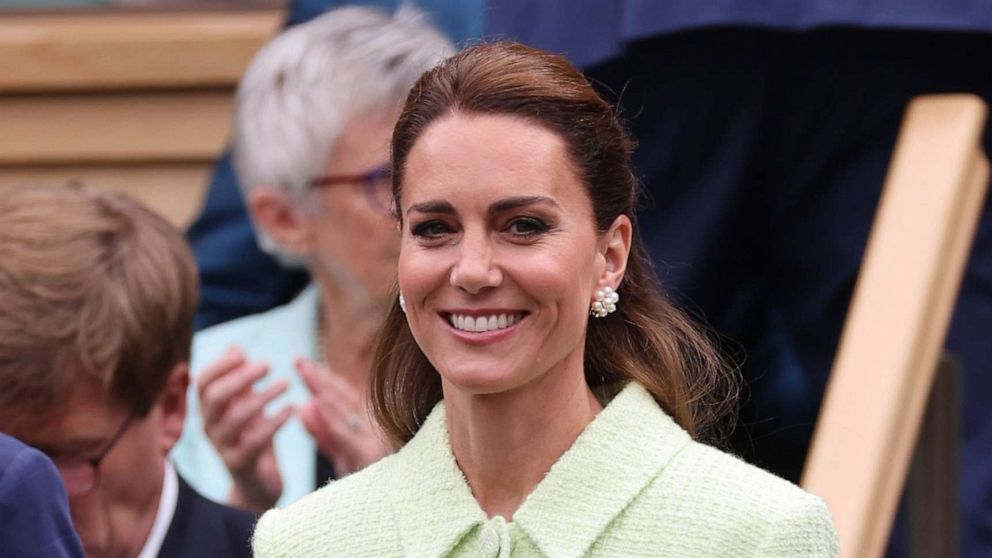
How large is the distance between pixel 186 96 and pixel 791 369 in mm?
2566

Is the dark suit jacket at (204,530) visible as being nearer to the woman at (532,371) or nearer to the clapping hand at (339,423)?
the clapping hand at (339,423)

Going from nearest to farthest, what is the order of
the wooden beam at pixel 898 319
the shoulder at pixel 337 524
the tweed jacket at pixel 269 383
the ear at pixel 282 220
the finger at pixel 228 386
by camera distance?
the shoulder at pixel 337 524 < the wooden beam at pixel 898 319 < the finger at pixel 228 386 < the tweed jacket at pixel 269 383 < the ear at pixel 282 220

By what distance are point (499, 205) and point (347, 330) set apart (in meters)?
2.19

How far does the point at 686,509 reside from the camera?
2.64m

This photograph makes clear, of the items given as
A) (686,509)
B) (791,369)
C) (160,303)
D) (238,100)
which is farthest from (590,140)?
(238,100)

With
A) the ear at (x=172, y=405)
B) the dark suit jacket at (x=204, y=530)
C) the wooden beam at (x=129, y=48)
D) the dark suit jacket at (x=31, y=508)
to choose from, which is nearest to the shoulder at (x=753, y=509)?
the dark suit jacket at (x=31, y=508)

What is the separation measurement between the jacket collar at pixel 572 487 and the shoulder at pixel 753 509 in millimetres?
63

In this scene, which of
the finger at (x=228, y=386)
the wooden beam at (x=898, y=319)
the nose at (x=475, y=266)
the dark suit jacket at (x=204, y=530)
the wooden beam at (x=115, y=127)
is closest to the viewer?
the nose at (x=475, y=266)

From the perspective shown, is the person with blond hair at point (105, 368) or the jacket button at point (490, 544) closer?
the jacket button at point (490, 544)

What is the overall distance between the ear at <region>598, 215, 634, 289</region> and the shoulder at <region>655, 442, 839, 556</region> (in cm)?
27

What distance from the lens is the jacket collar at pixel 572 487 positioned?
106 inches

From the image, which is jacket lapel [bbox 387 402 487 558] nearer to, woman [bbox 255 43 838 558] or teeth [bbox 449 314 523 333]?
woman [bbox 255 43 838 558]

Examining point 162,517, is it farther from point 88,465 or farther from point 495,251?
point 495,251

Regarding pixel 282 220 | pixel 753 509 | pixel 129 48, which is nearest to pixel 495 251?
pixel 753 509
